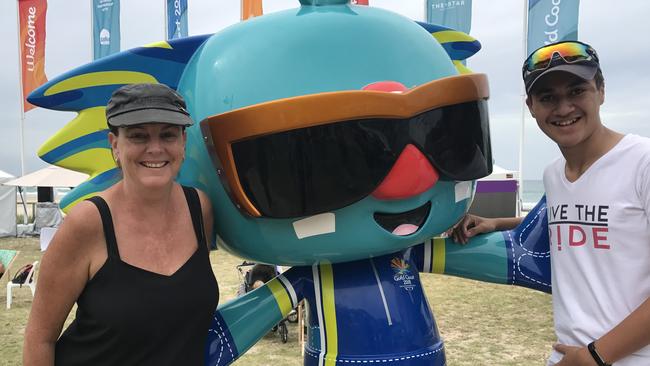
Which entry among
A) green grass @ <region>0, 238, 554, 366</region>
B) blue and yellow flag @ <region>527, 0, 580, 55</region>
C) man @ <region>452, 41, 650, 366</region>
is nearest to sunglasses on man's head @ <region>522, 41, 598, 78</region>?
man @ <region>452, 41, 650, 366</region>

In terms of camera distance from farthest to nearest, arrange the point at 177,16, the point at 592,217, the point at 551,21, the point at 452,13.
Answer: the point at 177,16
the point at 452,13
the point at 551,21
the point at 592,217

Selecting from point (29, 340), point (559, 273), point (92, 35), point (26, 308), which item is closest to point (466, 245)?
point (559, 273)

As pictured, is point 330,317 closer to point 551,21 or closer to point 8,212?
point 551,21

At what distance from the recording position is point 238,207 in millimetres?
2047

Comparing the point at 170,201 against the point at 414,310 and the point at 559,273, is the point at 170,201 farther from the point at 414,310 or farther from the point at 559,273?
the point at 559,273

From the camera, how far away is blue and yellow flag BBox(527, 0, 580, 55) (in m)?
11.4

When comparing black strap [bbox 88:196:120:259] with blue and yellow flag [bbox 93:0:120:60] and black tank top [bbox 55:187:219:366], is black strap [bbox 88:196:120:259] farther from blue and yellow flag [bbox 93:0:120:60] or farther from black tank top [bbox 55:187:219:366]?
blue and yellow flag [bbox 93:0:120:60]

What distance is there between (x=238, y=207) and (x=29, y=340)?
78cm

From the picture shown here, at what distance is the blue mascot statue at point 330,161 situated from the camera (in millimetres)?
1922

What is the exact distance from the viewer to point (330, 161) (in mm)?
1923

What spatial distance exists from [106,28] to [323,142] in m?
14.0

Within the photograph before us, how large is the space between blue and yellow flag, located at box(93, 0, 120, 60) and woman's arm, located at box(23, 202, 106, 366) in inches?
542

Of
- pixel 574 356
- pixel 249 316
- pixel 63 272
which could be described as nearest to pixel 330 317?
pixel 249 316

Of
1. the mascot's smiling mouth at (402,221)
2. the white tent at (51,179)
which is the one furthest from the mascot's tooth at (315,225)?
the white tent at (51,179)
